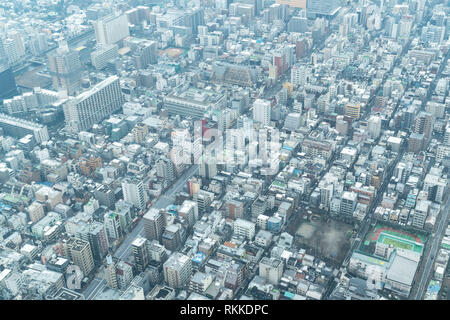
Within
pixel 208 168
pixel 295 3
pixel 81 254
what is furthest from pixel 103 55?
pixel 81 254

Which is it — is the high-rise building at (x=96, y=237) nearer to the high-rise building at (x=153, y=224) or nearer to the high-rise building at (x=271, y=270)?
the high-rise building at (x=153, y=224)

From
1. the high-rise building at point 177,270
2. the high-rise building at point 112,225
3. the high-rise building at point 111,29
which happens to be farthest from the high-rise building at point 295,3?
the high-rise building at point 177,270

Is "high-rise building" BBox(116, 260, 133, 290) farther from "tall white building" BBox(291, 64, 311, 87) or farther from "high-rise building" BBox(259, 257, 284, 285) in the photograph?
"tall white building" BBox(291, 64, 311, 87)

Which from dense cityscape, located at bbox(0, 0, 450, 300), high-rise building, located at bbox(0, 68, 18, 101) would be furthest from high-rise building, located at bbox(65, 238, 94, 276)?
high-rise building, located at bbox(0, 68, 18, 101)

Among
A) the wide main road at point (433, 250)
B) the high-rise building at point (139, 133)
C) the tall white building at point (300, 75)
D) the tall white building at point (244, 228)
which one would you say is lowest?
the wide main road at point (433, 250)

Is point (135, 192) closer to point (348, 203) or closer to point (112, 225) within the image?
point (112, 225)
